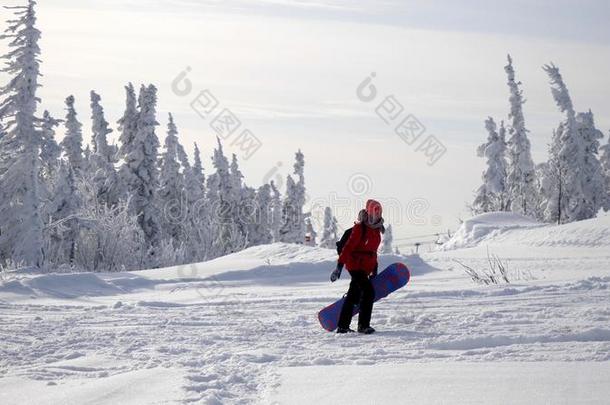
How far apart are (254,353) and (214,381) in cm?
138

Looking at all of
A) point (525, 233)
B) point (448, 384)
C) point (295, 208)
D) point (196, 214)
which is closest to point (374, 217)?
point (448, 384)

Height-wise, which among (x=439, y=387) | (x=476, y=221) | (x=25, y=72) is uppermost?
(x=25, y=72)

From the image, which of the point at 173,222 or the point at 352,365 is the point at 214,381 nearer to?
the point at 352,365

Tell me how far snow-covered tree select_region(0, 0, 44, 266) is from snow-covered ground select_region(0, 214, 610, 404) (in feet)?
46.2

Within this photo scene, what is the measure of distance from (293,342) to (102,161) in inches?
1770

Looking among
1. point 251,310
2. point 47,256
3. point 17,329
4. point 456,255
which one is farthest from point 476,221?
point 17,329

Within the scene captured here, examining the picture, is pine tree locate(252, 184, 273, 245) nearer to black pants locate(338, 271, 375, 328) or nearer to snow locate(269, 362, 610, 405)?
black pants locate(338, 271, 375, 328)

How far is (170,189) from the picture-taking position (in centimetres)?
4941

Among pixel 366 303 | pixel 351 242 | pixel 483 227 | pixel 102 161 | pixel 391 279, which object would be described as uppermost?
pixel 102 161

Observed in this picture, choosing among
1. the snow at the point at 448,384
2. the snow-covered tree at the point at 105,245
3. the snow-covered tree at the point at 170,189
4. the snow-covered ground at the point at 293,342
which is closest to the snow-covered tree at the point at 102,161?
the snow-covered tree at the point at 170,189

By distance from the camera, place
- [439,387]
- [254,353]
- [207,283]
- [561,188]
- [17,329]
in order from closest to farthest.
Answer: [439,387] < [254,353] < [17,329] < [207,283] < [561,188]

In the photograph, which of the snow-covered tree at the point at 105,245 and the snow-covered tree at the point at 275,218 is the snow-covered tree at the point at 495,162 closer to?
the snow-covered tree at the point at 275,218

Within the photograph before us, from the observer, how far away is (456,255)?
20.4 meters

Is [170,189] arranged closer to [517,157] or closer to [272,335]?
[517,157]
